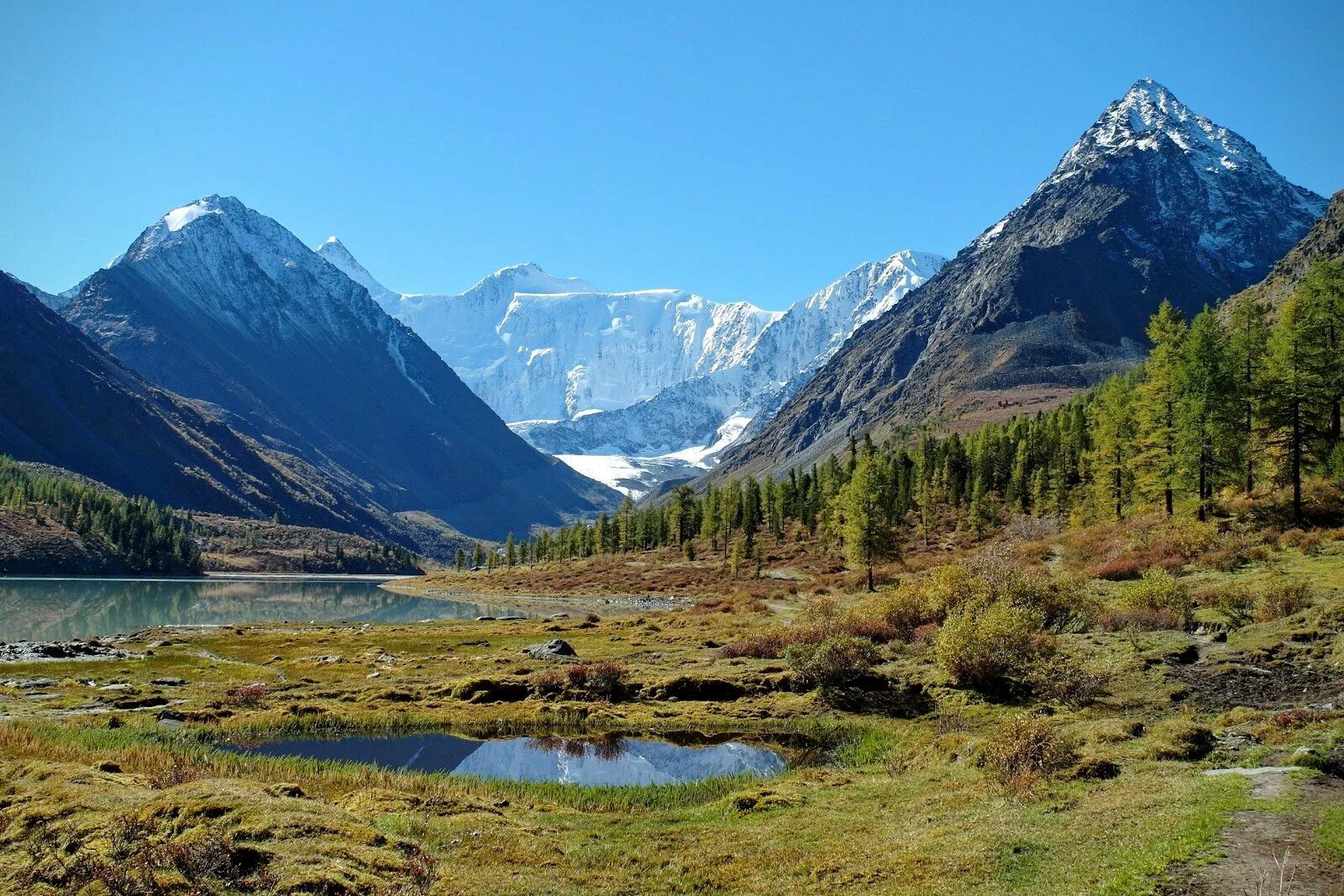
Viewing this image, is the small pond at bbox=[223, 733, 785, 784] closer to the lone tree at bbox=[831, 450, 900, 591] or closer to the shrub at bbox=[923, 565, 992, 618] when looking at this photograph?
the shrub at bbox=[923, 565, 992, 618]

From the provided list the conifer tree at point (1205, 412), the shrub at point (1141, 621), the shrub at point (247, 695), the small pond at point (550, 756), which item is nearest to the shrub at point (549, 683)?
the small pond at point (550, 756)

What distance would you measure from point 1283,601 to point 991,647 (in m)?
11.6

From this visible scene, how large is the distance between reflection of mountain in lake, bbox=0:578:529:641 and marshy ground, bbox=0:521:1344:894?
2312 inches

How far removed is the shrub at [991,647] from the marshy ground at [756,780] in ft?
2.35

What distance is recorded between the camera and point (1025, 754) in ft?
62.5

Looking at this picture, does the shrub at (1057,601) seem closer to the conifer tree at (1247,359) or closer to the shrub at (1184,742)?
the shrub at (1184,742)

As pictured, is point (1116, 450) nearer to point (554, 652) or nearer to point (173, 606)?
point (554, 652)

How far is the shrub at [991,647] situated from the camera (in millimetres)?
31969

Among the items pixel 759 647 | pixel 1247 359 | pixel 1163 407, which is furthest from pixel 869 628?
pixel 1247 359

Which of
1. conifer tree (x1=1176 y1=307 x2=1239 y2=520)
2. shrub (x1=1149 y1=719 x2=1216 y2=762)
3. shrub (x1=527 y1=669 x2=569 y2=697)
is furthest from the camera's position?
conifer tree (x1=1176 y1=307 x2=1239 y2=520)

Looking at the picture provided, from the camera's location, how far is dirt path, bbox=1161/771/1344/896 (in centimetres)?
1077

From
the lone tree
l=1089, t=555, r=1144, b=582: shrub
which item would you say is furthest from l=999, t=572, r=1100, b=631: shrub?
the lone tree

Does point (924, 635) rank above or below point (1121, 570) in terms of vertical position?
below

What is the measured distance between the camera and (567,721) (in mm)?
34438
